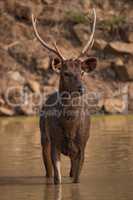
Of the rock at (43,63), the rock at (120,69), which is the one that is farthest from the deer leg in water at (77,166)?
the rock at (43,63)

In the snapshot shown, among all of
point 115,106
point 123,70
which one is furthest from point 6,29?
point 115,106

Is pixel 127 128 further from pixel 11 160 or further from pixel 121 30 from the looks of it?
pixel 121 30

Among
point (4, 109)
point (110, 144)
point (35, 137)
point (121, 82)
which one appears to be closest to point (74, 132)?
point (110, 144)

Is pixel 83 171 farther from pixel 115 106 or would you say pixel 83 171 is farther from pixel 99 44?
pixel 99 44

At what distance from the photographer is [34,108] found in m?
25.2

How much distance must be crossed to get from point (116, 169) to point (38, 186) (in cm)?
160

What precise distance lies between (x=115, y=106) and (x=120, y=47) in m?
4.02

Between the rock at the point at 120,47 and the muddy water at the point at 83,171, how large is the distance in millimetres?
9163

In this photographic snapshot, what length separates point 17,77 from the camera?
2706cm

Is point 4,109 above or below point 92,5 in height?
below

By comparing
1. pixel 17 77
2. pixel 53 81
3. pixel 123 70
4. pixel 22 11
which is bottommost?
pixel 53 81

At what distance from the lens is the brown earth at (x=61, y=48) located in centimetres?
2588

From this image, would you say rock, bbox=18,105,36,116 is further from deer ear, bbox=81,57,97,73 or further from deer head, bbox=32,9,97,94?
deer head, bbox=32,9,97,94

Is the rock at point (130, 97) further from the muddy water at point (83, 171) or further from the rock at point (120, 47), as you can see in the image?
the muddy water at point (83, 171)
